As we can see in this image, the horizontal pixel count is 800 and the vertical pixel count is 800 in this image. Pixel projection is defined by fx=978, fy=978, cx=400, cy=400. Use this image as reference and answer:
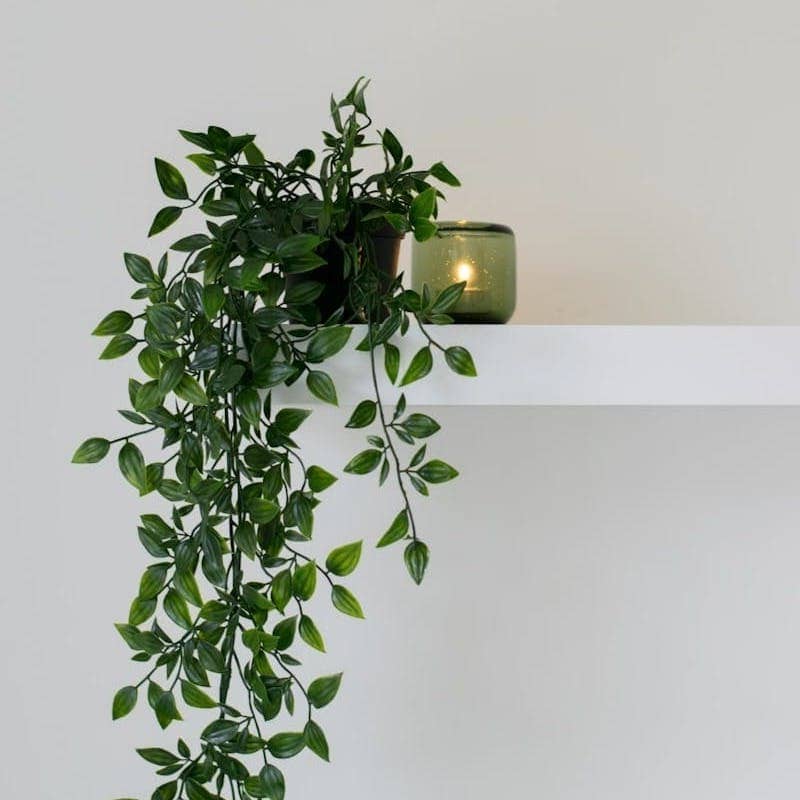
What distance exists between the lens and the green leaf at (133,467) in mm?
788

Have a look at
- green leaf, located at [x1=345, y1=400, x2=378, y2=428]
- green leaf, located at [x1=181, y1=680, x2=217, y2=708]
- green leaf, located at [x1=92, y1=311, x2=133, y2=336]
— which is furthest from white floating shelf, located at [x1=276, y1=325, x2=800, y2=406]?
green leaf, located at [x1=181, y1=680, x2=217, y2=708]

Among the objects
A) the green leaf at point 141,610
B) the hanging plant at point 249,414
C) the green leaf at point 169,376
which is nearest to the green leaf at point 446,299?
the hanging plant at point 249,414

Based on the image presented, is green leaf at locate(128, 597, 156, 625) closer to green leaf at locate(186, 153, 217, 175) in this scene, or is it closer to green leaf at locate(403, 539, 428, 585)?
green leaf at locate(403, 539, 428, 585)

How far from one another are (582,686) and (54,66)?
0.98 metres

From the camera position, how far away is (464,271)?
2.98 feet

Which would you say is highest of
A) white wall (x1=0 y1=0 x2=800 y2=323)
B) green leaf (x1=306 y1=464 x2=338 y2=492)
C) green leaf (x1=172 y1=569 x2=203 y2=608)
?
white wall (x1=0 y1=0 x2=800 y2=323)

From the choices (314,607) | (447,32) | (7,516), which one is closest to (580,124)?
(447,32)

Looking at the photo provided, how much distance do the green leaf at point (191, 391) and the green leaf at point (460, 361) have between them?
0.19 meters

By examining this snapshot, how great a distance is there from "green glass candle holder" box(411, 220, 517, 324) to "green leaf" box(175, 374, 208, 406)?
0.27 metres

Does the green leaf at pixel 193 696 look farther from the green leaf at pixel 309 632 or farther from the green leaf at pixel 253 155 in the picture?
the green leaf at pixel 253 155

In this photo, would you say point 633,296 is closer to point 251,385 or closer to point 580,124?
point 580,124

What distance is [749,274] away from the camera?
119cm

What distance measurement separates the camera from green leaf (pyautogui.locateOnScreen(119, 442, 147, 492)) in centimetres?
79

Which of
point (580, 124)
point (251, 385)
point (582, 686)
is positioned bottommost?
point (582, 686)
